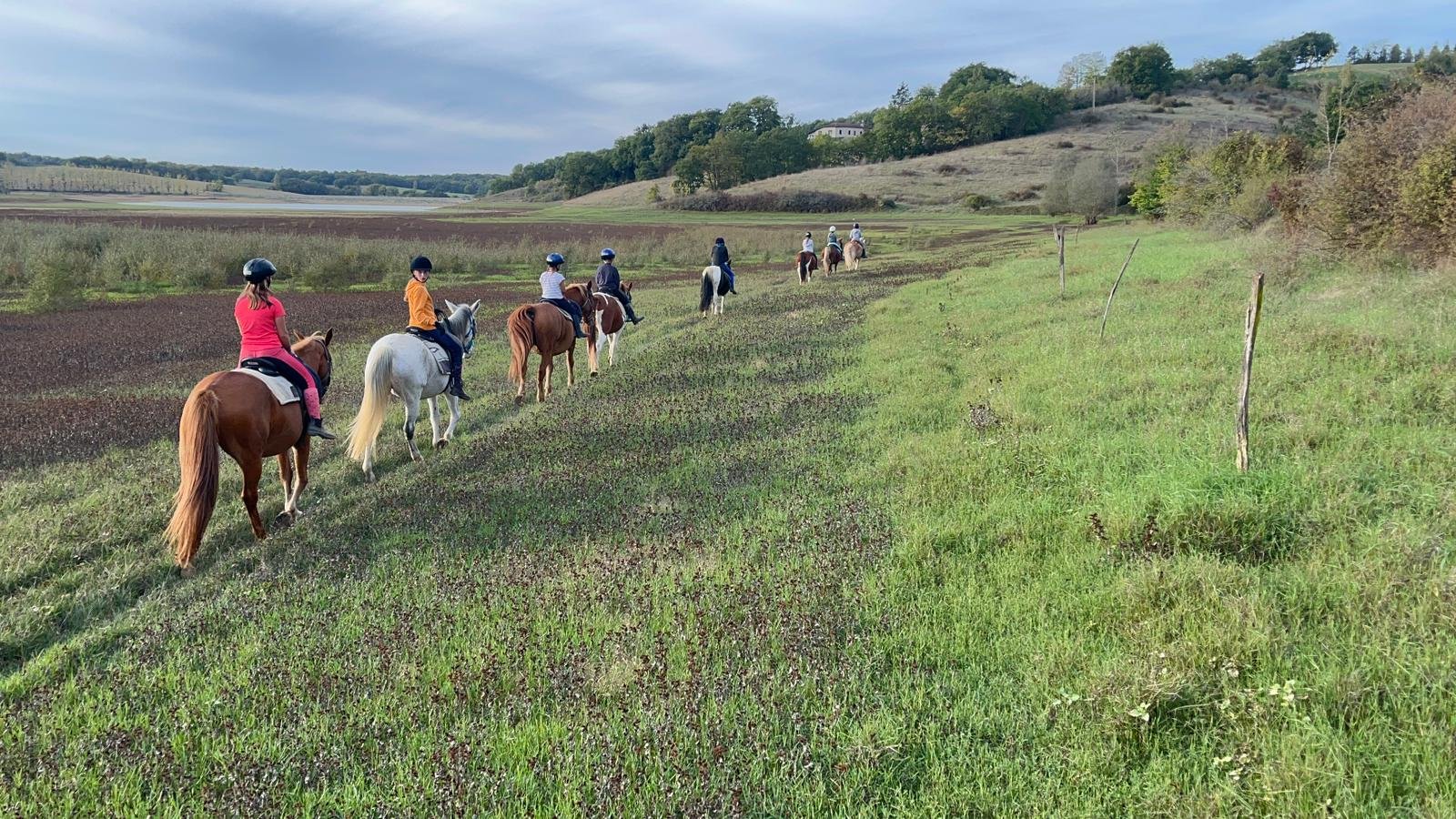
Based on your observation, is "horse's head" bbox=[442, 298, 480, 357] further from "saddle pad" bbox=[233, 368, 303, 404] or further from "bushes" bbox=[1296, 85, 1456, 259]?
"bushes" bbox=[1296, 85, 1456, 259]

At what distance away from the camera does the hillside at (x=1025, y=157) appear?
87750mm

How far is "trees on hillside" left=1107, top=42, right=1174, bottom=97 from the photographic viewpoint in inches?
4983

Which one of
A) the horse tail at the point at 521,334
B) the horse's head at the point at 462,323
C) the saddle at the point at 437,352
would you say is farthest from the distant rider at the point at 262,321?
the horse tail at the point at 521,334

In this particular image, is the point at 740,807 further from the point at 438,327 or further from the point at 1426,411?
the point at 438,327

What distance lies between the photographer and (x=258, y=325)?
296 inches

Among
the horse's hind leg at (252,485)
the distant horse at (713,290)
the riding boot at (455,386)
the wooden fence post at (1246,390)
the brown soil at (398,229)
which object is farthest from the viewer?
the brown soil at (398,229)

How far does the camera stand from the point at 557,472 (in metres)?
8.17

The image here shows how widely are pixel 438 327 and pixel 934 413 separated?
6778mm

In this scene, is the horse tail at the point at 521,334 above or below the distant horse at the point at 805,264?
below

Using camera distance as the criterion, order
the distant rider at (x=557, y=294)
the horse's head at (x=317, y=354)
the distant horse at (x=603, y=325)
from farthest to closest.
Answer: the distant horse at (x=603, y=325) < the distant rider at (x=557, y=294) < the horse's head at (x=317, y=354)

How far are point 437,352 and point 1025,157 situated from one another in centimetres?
10293

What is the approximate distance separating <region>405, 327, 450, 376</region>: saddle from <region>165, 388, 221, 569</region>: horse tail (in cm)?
363

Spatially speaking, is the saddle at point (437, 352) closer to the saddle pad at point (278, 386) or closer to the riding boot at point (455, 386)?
the riding boot at point (455, 386)

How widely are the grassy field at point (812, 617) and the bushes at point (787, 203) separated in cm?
7874
